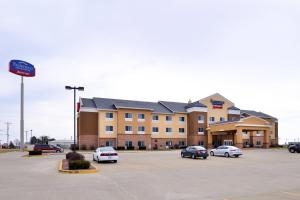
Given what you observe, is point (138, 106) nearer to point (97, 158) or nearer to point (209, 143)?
point (209, 143)

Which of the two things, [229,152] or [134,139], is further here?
[134,139]

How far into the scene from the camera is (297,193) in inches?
459

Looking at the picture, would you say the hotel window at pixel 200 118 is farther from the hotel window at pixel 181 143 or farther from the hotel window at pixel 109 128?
the hotel window at pixel 109 128

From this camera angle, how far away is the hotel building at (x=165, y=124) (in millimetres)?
57969

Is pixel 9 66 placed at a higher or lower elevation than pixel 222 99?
higher

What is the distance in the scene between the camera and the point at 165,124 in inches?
2579

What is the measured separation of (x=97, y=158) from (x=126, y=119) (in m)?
34.0

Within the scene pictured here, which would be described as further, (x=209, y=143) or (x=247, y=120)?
(x=209, y=143)

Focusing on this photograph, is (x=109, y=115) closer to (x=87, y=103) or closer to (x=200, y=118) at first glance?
(x=87, y=103)

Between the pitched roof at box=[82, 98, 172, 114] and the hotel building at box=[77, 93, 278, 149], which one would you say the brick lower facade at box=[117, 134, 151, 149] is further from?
the pitched roof at box=[82, 98, 172, 114]

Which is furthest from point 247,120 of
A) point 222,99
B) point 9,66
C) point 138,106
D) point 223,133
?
point 9,66

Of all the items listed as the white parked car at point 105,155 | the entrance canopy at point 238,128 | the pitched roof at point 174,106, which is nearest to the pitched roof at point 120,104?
the pitched roof at point 174,106

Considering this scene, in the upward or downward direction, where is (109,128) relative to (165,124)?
downward

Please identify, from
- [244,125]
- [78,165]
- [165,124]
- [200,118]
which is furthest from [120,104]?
[78,165]
